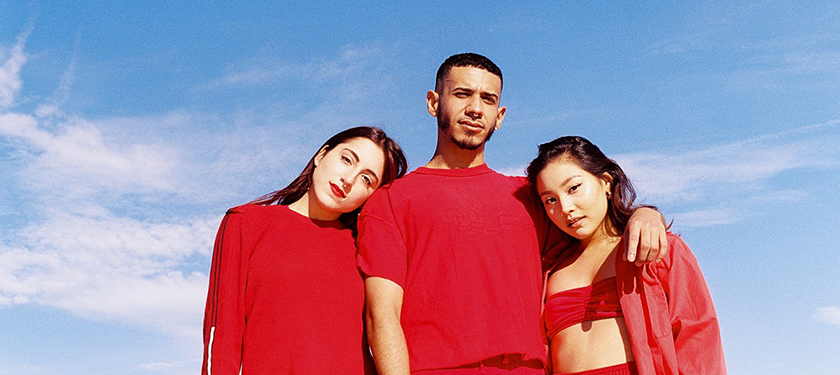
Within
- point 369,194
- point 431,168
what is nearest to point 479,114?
point 431,168

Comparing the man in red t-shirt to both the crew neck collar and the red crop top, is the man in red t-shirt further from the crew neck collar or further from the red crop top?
the red crop top

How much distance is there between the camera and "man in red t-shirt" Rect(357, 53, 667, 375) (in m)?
4.77

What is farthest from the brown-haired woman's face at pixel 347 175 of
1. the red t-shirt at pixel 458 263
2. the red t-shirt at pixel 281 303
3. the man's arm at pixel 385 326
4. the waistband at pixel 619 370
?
the waistband at pixel 619 370

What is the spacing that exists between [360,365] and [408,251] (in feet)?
2.72

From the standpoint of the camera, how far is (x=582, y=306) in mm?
5082

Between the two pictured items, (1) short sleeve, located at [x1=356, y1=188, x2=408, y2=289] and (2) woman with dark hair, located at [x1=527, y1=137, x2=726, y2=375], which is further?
(1) short sleeve, located at [x1=356, y1=188, x2=408, y2=289]

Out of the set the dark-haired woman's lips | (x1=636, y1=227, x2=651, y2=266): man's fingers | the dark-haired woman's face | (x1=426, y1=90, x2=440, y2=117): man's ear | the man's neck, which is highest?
(x1=426, y1=90, x2=440, y2=117): man's ear

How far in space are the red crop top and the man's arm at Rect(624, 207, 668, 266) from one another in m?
0.39

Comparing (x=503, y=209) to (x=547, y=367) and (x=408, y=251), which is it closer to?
(x=408, y=251)

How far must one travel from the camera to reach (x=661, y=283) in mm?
5016

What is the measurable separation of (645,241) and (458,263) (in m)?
1.19

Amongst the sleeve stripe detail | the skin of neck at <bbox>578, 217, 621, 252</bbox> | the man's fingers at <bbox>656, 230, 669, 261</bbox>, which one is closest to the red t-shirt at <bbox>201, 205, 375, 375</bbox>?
the sleeve stripe detail

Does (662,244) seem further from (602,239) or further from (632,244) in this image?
(602,239)

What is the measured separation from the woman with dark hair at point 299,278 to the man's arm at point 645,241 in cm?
174
